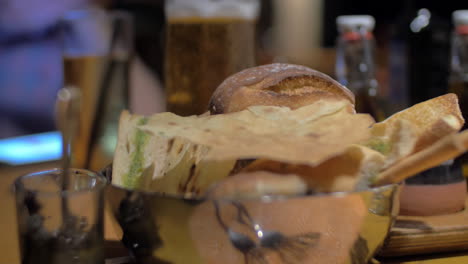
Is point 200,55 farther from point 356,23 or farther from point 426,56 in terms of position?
point 426,56

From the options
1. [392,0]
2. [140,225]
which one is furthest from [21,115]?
[392,0]

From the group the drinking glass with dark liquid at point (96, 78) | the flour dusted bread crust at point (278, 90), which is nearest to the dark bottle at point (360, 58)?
the drinking glass with dark liquid at point (96, 78)

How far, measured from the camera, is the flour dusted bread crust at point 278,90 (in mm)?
611

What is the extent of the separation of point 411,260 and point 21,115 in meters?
1.88

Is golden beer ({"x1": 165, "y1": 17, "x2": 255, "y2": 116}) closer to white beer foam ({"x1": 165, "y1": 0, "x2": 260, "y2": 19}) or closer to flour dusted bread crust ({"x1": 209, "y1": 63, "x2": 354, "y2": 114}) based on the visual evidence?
white beer foam ({"x1": 165, "y1": 0, "x2": 260, "y2": 19})

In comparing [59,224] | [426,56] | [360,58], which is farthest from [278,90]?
[426,56]

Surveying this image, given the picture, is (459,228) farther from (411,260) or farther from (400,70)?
(400,70)

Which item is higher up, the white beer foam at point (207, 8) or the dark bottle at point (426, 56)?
the white beer foam at point (207, 8)

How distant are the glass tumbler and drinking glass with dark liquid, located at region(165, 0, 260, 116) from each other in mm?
647

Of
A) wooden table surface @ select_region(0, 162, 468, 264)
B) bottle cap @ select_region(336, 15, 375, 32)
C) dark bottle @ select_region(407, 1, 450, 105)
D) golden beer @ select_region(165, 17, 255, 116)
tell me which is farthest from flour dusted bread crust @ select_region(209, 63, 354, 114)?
dark bottle @ select_region(407, 1, 450, 105)

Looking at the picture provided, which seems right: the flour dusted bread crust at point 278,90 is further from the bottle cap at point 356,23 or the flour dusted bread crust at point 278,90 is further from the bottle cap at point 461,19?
the bottle cap at point 356,23

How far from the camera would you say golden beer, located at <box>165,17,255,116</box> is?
3.70ft

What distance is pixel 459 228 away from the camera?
0.61 m

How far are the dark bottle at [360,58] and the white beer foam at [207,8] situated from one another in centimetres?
24
